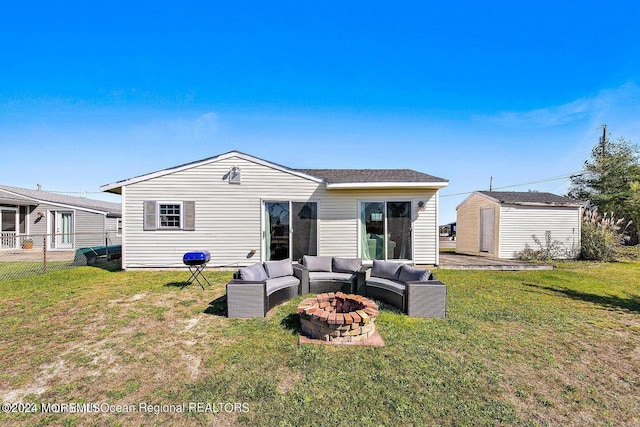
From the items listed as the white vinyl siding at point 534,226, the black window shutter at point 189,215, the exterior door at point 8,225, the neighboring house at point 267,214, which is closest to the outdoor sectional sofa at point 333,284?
the neighboring house at point 267,214

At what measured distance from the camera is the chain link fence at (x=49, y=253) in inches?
315

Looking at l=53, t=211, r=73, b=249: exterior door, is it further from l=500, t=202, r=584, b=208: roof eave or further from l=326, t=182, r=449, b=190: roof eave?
l=500, t=202, r=584, b=208: roof eave

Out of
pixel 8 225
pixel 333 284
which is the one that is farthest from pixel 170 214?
pixel 8 225

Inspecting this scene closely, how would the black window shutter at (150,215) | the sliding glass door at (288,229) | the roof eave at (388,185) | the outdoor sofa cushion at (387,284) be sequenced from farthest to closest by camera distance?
the sliding glass door at (288,229)
the black window shutter at (150,215)
the roof eave at (388,185)
the outdoor sofa cushion at (387,284)

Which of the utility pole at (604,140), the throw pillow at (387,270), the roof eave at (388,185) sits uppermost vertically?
the utility pole at (604,140)

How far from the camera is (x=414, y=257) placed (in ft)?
28.1

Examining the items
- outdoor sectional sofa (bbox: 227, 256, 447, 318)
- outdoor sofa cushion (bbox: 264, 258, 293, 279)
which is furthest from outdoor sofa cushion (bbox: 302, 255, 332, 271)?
outdoor sofa cushion (bbox: 264, 258, 293, 279)

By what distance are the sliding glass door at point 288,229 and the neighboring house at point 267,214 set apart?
0.03 metres

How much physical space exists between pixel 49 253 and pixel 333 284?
14.9m

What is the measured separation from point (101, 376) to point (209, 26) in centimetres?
1017

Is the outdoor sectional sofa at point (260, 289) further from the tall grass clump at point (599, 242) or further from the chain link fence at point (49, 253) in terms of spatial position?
the tall grass clump at point (599, 242)

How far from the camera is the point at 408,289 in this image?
14.3 ft

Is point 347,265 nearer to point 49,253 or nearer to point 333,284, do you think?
point 333,284

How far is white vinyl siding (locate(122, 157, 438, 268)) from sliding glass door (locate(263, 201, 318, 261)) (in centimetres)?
20
